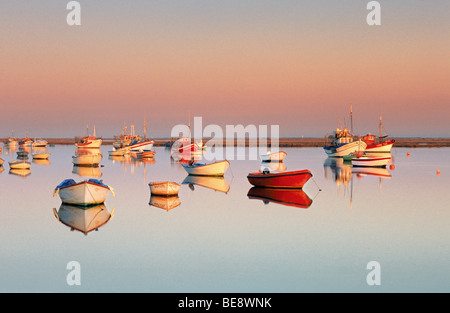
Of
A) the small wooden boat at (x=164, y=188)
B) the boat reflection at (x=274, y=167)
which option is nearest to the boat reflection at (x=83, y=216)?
the small wooden boat at (x=164, y=188)

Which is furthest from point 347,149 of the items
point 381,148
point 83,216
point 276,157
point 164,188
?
point 83,216

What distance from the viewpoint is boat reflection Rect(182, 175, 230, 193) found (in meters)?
39.1

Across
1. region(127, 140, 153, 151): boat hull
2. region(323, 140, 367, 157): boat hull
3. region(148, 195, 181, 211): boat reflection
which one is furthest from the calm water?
region(127, 140, 153, 151): boat hull

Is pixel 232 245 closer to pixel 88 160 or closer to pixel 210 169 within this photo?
pixel 210 169

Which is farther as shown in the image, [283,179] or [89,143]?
[89,143]

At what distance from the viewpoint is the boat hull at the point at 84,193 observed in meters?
26.0

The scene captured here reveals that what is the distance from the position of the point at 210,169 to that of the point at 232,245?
1114 inches

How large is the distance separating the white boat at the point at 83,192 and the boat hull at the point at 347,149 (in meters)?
63.6

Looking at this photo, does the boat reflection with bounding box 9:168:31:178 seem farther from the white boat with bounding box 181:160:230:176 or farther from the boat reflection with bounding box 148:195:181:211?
the boat reflection with bounding box 148:195:181:211

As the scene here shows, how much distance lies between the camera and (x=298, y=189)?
119ft

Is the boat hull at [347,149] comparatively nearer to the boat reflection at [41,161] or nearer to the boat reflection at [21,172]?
the boat reflection at [41,161]

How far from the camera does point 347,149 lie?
87.2m

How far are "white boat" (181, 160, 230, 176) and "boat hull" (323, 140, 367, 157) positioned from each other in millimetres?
42832
